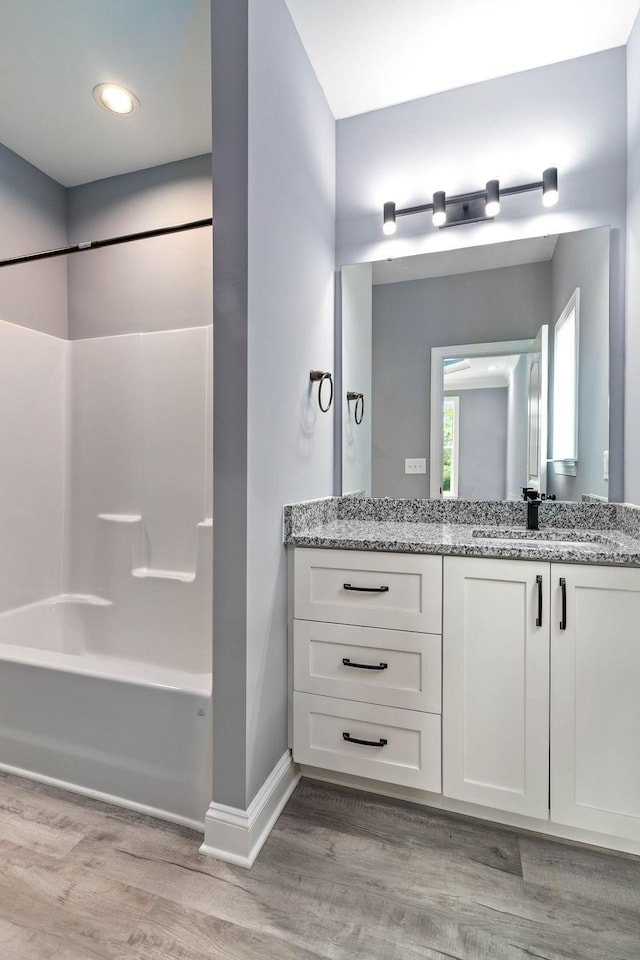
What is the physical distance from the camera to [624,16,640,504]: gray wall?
164 cm

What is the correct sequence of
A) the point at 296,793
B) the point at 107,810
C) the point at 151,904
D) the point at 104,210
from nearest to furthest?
the point at 151,904
the point at 107,810
the point at 296,793
the point at 104,210

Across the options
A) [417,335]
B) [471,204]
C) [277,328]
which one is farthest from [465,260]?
[277,328]

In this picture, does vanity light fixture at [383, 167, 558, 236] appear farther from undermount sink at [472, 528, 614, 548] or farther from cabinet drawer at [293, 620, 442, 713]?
cabinet drawer at [293, 620, 442, 713]

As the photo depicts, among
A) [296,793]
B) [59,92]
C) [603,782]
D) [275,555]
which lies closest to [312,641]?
[275,555]

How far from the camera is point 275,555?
5.17 ft

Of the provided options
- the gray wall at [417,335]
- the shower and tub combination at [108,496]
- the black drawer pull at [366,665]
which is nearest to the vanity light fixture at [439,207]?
the gray wall at [417,335]

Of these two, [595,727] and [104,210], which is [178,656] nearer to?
[595,727]

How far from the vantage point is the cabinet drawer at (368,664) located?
1.50 m

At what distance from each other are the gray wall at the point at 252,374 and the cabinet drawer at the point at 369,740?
9cm

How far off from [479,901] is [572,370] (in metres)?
1.77

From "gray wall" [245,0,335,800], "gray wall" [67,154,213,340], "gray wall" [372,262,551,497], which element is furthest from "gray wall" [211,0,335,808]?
"gray wall" [67,154,213,340]

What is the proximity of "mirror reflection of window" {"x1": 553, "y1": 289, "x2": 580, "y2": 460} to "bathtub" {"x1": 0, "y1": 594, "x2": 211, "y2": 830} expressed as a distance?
63.2 inches

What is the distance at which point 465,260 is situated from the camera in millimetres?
1978

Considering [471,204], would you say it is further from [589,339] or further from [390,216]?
[589,339]
